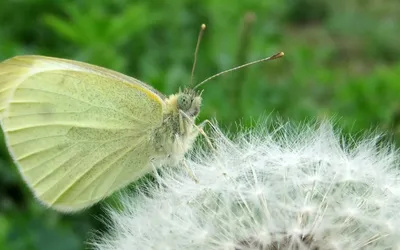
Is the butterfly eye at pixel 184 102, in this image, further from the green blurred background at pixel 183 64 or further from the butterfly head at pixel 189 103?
the green blurred background at pixel 183 64

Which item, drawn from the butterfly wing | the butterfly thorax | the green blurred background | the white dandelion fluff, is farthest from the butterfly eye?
the white dandelion fluff

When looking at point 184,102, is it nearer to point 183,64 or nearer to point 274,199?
point 274,199

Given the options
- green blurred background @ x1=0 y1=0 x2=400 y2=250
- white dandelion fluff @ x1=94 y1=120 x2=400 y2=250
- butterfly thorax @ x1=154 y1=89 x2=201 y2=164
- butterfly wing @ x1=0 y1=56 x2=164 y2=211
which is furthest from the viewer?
green blurred background @ x1=0 y1=0 x2=400 y2=250

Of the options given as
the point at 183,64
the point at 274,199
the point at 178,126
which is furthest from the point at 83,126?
the point at 183,64

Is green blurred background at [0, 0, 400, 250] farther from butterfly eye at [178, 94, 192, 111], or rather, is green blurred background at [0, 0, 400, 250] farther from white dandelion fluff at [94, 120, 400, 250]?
white dandelion fluff at [94, 120, 400, 250]

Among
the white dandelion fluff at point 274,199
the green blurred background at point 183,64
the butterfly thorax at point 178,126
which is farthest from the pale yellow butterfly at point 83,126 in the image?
the white dandelion fluff at point 274,199

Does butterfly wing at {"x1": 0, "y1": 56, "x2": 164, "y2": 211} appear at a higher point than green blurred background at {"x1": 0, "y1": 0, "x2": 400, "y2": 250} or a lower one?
lower

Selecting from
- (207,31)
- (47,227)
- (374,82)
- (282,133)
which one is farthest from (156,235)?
(207,31)
